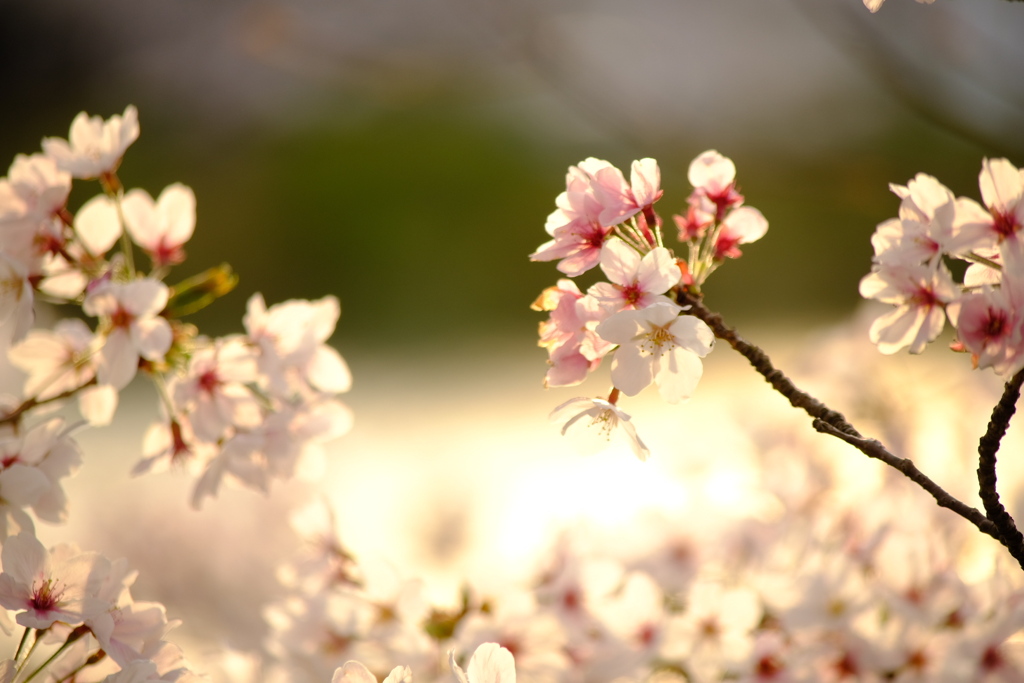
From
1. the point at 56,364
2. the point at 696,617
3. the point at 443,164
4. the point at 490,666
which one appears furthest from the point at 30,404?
the point at 443,164

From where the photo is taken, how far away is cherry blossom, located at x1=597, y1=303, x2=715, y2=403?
0.98ft

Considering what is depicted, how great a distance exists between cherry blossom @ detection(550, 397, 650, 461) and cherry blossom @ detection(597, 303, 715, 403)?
2 centimetres

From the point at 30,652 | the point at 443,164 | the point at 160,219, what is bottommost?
the point at 30,652

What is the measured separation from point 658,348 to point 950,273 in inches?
4.3

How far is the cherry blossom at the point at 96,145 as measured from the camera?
1.41 feet

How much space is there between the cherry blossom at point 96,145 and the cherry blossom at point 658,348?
0.29 meters

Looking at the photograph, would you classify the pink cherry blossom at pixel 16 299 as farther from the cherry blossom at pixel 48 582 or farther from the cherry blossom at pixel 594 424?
the cherry blossom at pixel 594 424

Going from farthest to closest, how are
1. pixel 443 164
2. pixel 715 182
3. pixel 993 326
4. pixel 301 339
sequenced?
pixel 443 164 → pixel 301 339 → pixel 715 182 → pixel 993 326

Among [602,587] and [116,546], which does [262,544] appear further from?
[602,587]

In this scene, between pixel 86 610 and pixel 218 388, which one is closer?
pixel 86 610

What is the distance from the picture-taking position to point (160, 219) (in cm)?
49

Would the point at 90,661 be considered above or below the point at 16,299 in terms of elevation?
below

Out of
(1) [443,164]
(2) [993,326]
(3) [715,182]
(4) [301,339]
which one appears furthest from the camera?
(1) [443,164]

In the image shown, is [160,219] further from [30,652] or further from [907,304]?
[907,304]
